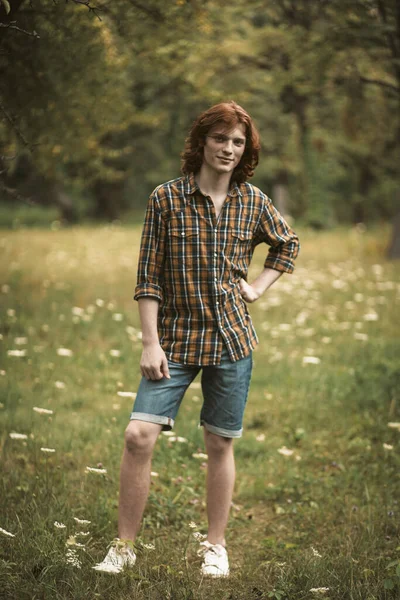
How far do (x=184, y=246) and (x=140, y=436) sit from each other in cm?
85

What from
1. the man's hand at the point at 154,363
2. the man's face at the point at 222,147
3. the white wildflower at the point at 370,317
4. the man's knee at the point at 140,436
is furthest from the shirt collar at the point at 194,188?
the white wildflower at the point at 370,317

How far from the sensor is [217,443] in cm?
329

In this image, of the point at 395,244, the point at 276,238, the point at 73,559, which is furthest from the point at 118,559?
the point at 395,244

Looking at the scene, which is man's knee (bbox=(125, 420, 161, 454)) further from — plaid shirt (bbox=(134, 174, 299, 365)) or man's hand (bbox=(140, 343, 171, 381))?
plaid shirt (bbox=(134, 174, 299, 365))

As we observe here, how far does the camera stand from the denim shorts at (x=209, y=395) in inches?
121

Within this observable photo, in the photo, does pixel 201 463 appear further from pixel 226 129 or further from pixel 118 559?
pixel 226 129

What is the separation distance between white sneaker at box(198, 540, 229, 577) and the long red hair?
175 cm

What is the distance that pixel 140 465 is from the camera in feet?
10.1

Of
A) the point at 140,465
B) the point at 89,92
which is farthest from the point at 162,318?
the point at 89,92

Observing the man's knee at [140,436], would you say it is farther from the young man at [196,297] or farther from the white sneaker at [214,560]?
the white sneaker at [214,560]

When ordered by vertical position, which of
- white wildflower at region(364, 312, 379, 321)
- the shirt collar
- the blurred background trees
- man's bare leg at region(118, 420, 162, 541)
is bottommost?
man's bare leg at region(118, 420, 162, 541)

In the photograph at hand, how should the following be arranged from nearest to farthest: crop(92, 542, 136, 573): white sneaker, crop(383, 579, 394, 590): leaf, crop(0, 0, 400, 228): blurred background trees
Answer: crop(383, 579, 394, 590): leaf
crop(92, 542, 136, 573): white sneaker
crop(0, 0, 400, 228): blurred background trees

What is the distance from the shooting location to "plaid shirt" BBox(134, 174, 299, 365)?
309cm

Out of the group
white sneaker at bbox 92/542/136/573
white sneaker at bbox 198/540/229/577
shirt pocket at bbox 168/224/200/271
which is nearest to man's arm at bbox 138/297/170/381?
shirt pocket at bbox 168/224/200/271
